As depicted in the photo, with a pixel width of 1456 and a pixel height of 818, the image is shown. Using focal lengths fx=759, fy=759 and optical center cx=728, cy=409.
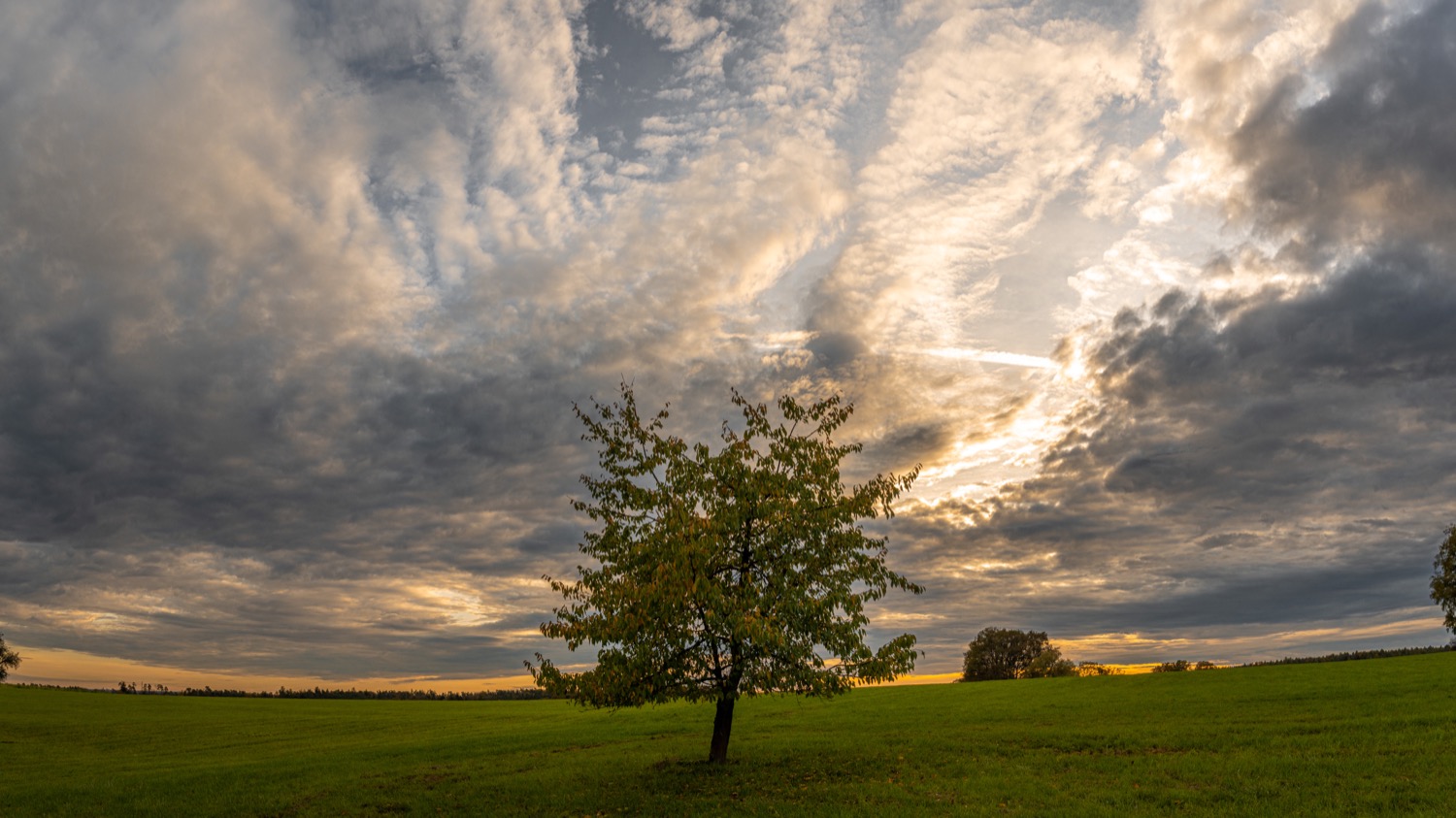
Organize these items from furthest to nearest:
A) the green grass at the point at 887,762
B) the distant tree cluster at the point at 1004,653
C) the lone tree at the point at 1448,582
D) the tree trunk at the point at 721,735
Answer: the distant tree cluster at the point at 1004,653 → the lone tree at the point at 1448,582 → the tree trunk at the point at 721,735 → the green grass at the point at 887,762

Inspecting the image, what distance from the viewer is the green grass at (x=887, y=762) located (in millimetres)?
21766

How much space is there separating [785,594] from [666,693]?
218 inches

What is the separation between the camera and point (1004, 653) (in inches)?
5064

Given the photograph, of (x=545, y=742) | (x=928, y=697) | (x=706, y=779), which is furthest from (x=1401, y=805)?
(x=928, y=697)

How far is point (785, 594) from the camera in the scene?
998 inches

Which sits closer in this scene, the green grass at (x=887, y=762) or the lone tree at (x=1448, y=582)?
the green grass at (x=887, y=762)

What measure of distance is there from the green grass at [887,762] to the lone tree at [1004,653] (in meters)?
66.0

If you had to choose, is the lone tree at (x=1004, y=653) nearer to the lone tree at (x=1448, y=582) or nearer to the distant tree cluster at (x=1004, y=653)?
the distant tree cluster at (x=1004, y=653)

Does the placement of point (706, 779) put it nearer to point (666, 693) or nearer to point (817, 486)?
point (666, 693)

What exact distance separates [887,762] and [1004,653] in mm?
111089

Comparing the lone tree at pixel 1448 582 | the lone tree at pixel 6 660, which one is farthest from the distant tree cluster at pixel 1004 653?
the lone tree at pixel 6 660

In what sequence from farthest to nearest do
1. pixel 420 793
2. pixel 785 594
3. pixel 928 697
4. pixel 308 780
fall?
1. pixel 928 697
2. pixel 308 780
3. pixel 420 793
4. pixel 785 594

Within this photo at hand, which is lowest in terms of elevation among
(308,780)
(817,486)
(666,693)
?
(308,780)

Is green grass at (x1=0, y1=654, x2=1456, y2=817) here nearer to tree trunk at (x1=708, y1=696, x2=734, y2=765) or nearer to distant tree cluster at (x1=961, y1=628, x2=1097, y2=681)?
tree trunk at (x1=708, y1=696, x2=734, y2=765)
